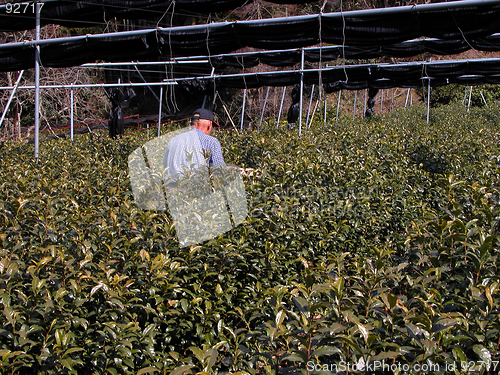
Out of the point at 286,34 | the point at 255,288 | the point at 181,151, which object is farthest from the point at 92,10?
the point at 255,288

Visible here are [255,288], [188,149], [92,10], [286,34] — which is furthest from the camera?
[92,10]

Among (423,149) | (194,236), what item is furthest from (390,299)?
(423,149)

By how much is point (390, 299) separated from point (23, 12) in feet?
26.3

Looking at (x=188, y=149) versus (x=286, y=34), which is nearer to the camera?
(x=188, y=149)

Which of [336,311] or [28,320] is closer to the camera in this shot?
[336,311]

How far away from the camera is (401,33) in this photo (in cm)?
611

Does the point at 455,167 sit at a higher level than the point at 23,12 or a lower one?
lower

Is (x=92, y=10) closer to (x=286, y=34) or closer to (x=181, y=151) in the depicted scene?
(x=286, y=34)

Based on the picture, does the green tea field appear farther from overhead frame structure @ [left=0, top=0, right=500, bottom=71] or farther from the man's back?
overhead frame structure @ [left=0, top=0, right=500, bottom=71]

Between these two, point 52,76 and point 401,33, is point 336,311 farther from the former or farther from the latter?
point 52,76

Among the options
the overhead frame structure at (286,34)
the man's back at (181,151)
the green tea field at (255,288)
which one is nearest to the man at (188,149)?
the man's back at (181,151)

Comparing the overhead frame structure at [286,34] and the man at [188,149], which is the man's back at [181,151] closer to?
the man at [188,149]

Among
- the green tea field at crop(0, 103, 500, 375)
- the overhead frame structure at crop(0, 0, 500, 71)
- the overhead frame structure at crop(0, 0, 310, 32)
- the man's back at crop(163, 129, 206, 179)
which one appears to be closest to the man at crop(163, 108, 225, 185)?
the man's back at crop(163, 129, 206, 179)

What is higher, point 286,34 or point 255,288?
point 286,34
